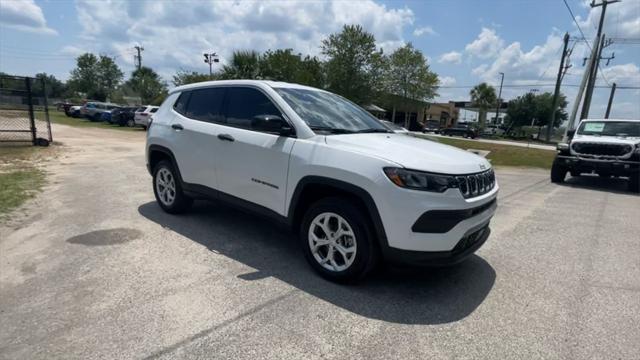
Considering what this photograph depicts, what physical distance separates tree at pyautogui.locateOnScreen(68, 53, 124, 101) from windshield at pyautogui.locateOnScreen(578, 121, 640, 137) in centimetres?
7684

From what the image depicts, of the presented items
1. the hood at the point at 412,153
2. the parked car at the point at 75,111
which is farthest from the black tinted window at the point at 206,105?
the parked car at the point at 75,111

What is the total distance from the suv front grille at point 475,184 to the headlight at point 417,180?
0.65 feet

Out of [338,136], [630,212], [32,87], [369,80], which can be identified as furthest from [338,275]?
[369,80]

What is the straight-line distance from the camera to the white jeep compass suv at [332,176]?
294 cm

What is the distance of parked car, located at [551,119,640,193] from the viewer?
29.1 feet

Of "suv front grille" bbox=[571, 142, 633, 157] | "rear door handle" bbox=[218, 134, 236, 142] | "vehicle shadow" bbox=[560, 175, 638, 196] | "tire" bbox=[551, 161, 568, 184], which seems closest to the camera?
"rear door handle" bbox=[218, 134, 236, 142]

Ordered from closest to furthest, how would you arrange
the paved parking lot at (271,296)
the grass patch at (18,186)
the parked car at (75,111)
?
the paved parking lot at (271,296) → the grass patch at (18,186) → the parked car at (75,111)

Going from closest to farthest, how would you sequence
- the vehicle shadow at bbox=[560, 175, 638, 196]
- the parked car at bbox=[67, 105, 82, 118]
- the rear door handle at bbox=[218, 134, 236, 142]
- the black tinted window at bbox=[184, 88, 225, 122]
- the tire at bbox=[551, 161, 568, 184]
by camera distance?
1. the rear door handle at bbox=[218, 134, 236, 142]
2. the black tinted window at bbox=[184, 88, 225, 122]
3. the vehicle shadow at bbox=[560, 175, 638, 196]
4. the tire at bbox=[551, 161, 568, 184]
5. the parked car at bbox=[67, 105, 82, 118]

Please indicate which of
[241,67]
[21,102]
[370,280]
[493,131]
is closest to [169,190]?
[370,280]

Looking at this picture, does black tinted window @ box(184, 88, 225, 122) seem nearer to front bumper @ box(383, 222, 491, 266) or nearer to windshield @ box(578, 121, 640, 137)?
front bumper @ box(383, 222, 491, 266)

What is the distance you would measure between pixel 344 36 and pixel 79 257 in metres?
34.4

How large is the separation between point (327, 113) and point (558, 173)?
8.76m

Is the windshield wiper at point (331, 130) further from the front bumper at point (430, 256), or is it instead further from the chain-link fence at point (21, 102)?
the chain-link fence at point (21, 102)

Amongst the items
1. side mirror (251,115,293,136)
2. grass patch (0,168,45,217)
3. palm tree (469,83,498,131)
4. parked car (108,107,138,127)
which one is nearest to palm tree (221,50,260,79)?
parked car (108,107,138,127)
